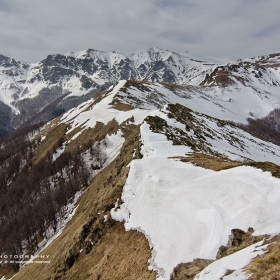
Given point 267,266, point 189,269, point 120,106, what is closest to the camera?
point 267,266

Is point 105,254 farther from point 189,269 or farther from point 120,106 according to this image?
point 120,106

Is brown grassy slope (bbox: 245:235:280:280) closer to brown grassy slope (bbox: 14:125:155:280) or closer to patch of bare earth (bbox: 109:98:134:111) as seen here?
brown grassy slope (bbox: 14:125:155:280)

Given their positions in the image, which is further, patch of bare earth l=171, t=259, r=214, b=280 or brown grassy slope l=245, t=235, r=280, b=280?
patch of bare earth l=171, t=259, r=214, b=280

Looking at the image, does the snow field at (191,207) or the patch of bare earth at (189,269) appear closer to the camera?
the patch of bare earth at (189,269)

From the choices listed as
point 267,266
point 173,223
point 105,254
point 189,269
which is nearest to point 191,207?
point 173,223

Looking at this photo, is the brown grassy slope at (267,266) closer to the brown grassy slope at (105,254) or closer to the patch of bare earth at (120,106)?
the brown grassy slope at (105,254)

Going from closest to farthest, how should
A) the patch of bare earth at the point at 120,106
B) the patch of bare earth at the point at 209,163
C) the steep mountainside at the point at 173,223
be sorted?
the steep mountainside at the point at 173,223, the patch of bare earth at the point at 209,163, the patch of bare earth at the point at 120,106

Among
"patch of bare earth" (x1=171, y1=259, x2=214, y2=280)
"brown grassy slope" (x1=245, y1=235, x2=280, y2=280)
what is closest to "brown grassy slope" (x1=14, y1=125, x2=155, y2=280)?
"patch of bare earth" (x1=171, y1=259, x2=214, y2=280)

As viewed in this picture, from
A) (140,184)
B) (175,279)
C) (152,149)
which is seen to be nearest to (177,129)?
(152,149)

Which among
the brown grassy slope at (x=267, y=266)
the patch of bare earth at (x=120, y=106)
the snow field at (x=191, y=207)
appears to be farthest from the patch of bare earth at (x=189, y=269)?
the patch of bare earth at (x=120, y=106)

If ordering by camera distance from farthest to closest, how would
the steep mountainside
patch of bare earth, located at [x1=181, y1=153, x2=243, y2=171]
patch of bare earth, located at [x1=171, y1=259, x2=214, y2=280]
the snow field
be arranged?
patch of bare earth, located at [x1=181, y1=153, x2=243, y2=171] → the snow field → the steep mountainside → patch of bare earth, located at [x1=171, y1=259, x2=214, y2=280]

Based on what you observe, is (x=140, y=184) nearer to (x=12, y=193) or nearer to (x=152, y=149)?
(x=152, y=149)
